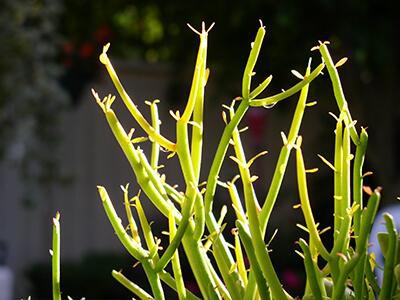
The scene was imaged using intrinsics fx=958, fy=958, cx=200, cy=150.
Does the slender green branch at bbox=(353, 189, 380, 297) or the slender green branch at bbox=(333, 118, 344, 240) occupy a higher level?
the slender green branch at bbox=(333, 118, 344, 240)

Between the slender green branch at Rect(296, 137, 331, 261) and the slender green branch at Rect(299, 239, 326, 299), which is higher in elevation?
the slender green branch at Rect(296, 137, 331, 261)

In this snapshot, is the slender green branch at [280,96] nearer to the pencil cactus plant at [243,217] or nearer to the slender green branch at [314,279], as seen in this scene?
the pencil cactus plant at [243,217]

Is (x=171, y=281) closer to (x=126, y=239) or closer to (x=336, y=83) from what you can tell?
(x=126, y=239)

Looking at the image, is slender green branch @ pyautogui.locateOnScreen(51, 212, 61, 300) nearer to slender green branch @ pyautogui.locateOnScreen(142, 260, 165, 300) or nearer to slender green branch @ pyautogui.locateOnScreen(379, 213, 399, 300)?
slender green branch @ pyautogui.locateOnScreen(142, 260, 165, 300)

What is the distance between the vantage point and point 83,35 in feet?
25.7

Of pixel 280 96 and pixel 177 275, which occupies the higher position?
pixel 280 96

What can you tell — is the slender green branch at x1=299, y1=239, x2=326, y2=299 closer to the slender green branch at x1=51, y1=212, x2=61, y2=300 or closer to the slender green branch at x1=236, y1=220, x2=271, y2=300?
the slender green branch at x1=236, y1=220, x2=271, y2=300

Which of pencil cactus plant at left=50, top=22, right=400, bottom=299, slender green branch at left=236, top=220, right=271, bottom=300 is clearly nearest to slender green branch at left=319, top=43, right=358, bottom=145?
pencil cactus plant at left=50, top=22, right=400, bottom=299

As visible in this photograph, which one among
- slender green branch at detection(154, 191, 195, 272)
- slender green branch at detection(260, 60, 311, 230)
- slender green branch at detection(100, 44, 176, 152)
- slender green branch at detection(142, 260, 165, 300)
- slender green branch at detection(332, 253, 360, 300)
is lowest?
slender green branch at detection(332, 253, 360, 300)

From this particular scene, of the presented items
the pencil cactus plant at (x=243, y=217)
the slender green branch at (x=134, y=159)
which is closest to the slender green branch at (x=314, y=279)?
the pencil cactus plant at (x=243, y=217)

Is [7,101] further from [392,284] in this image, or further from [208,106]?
[392,284]

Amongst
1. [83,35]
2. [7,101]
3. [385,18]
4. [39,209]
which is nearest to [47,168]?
[7,101]

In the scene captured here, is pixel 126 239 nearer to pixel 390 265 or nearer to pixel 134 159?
pixel 134 159

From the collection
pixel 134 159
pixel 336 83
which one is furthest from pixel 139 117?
pixel 336 83
